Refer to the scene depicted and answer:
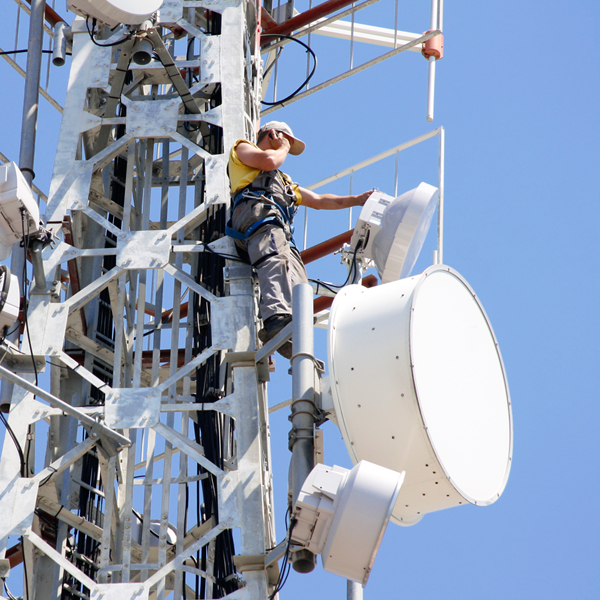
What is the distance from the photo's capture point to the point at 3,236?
7.59 m

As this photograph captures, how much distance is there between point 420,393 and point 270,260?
1963 mm

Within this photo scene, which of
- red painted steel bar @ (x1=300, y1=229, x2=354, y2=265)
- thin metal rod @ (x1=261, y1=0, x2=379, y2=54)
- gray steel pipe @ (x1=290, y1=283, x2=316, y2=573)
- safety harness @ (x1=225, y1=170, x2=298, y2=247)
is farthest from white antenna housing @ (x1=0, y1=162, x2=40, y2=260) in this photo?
red painted steel bar @ (x1=300, y1=229, x2=354, y2=265)

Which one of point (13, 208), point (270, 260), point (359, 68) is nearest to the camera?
point (13, 208)

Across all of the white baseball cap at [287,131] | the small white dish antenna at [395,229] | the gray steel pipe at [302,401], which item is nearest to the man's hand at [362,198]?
the small white dish antenna at [395,229]

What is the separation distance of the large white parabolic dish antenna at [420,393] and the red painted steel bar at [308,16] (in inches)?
274

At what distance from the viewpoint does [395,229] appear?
9.02m

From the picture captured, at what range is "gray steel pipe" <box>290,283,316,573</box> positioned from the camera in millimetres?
6911

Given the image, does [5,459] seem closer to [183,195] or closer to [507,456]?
[183,195]

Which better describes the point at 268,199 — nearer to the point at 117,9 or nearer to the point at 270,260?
the point at 270,260

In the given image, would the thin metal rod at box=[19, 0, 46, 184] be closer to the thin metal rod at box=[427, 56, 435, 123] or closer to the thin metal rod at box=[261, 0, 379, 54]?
the thin metal rod at box=[261, 0, 379, 54]

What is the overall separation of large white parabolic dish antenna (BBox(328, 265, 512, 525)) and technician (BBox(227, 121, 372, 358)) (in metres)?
0.69

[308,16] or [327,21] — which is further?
[308,16]

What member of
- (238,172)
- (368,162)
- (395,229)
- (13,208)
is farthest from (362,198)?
(368,162)

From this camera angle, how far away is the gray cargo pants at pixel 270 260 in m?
8.03
